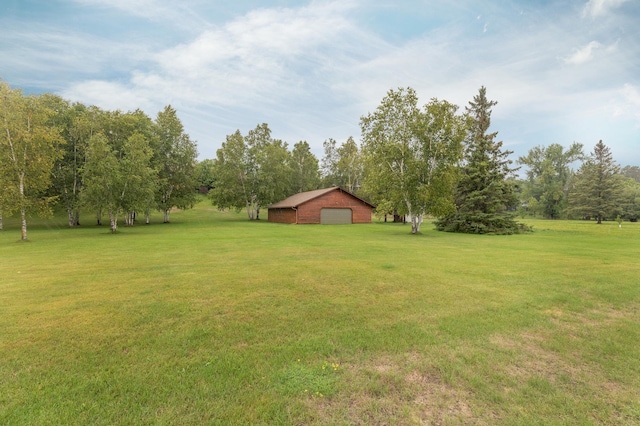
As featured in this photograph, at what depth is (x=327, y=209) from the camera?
3616 cm

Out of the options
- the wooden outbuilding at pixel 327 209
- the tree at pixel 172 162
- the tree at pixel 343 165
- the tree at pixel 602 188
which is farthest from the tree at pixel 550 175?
the tree at pixel 172 162

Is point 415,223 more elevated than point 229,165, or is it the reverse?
point 229,165

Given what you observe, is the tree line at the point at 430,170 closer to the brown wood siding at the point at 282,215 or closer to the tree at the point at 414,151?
the tree at the point at 414,151

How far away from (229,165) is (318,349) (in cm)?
4201

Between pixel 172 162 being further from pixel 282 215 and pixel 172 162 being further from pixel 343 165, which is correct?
pixel 343 165

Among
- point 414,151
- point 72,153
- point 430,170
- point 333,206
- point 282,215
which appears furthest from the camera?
point 282,215

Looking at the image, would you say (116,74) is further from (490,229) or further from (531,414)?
(490,229)

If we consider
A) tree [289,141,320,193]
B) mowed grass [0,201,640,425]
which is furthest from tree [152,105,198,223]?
mowed grass [0,201,640,425]

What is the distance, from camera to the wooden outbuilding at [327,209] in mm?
34969

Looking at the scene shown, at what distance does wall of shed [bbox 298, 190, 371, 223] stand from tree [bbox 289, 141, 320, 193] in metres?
16.9

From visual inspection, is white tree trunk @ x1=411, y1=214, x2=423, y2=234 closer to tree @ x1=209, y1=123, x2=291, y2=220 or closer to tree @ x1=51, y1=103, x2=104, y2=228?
tree @ x1=209, y1=123, x2=291, y2=220

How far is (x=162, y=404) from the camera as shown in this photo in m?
2.75

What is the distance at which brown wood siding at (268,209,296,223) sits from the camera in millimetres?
35844

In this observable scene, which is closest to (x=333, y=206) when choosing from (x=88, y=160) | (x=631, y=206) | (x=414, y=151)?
(x=414, y=151)
